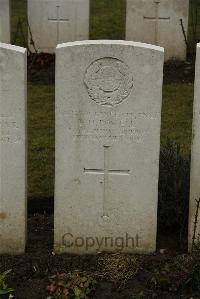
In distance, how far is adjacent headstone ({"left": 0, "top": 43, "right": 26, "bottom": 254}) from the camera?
530 centimetres

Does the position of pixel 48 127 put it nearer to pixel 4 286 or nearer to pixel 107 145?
pixel 107 145

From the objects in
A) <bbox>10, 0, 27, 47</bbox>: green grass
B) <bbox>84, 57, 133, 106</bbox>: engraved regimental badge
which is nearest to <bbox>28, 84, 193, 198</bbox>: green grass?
<bbox>84, 57, 133, 106</bbox>: engraved regimental badge

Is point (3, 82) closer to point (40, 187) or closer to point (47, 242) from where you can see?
point (47, 242)

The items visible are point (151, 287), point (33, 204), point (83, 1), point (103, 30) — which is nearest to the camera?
point (151, 287)

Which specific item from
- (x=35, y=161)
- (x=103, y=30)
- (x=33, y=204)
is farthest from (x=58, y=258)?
(x=103, y=30)

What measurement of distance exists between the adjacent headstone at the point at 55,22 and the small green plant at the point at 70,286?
654cm

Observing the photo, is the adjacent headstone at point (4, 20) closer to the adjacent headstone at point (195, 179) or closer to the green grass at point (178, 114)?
the green grass at point (178, 114)

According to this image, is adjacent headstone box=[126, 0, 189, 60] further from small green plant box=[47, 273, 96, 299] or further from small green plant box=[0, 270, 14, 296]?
small green plant box=[0, 270, 14, 296]

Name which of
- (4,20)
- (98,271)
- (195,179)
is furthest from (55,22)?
(98,271)

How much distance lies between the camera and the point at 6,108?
5383mm

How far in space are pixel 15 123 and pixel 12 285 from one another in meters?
1.16

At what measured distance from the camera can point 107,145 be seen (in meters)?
5.50

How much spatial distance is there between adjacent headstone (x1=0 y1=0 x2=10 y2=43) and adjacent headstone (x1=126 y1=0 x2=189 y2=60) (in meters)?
1.83

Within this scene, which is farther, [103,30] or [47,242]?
[103,30]
